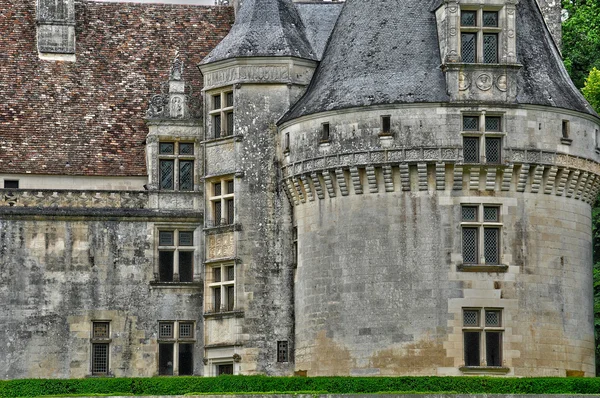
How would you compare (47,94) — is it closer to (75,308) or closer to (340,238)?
(75,308)

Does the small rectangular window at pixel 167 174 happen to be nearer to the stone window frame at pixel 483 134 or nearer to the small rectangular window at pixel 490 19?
the stone window frame at pixel 483 134

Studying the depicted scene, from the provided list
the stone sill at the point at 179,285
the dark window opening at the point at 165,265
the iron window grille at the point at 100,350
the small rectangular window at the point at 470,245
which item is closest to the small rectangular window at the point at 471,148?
the small rectangular window at the point at 470,245

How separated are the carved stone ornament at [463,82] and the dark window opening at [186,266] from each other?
11254 millimetres

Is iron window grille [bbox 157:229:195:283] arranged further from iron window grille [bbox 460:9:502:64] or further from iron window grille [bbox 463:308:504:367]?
iron window grille [bbox 460:9:502:64]

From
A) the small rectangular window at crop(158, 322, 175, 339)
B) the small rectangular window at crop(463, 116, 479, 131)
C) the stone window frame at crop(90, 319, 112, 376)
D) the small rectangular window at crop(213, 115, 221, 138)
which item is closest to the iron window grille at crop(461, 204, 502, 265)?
the small rectangular window at crop(463, 116, 479, 131)

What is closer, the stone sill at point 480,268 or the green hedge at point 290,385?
the green hedge at point 290,385

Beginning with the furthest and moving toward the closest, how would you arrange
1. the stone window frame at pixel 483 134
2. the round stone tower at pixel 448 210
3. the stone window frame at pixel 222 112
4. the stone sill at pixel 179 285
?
the stone sill at pixel 179 285 < the stone window frame at pixel 222 112 < the stone window frame at pixel 483 134 < the round stone tower at pixel 448 210

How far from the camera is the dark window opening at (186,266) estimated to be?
6744cm

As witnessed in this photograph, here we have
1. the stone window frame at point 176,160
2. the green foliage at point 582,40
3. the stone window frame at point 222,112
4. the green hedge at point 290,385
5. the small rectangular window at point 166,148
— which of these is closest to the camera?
the green hedge at point 290,385

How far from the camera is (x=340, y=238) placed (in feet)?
206

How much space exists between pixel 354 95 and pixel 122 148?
9431 millimetres

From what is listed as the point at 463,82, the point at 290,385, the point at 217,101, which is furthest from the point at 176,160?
the point at 290,385

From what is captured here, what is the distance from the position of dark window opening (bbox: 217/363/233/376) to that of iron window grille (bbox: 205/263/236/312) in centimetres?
180

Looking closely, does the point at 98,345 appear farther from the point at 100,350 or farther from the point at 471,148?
the point at 471,148
